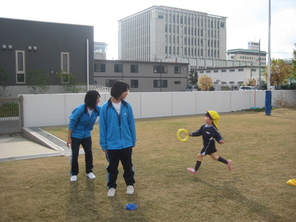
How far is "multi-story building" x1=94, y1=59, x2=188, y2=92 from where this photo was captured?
5344 cm

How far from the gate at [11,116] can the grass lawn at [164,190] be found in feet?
18.3

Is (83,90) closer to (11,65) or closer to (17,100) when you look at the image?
(11,65)

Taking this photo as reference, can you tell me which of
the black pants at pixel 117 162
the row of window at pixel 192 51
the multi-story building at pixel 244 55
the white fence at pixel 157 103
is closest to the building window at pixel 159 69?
the white fence at pixel 157 103

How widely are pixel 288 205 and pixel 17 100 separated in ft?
38.2

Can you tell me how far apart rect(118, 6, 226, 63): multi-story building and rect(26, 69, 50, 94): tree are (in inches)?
3691

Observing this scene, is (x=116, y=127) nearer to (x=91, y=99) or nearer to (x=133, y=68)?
(x=91, y=99)

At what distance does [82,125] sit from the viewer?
19.7ft

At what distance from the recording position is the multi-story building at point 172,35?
124 m

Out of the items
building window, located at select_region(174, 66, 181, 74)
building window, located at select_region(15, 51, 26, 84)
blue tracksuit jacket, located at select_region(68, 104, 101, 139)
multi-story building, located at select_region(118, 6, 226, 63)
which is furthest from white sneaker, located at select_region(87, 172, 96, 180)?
multi-story building, located at select_region(118, 6, 226, 63)

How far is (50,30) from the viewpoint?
27.5 m

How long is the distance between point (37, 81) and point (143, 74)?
32170mm

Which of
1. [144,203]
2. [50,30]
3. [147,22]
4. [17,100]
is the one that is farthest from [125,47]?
[144,203]

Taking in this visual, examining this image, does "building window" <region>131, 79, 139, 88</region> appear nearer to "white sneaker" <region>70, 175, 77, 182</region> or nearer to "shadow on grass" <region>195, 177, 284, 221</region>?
"white sneaker" <region>70, 175, 77, 182</region>

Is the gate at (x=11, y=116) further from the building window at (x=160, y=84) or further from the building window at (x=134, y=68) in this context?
the building window at (x=160, y=84)
